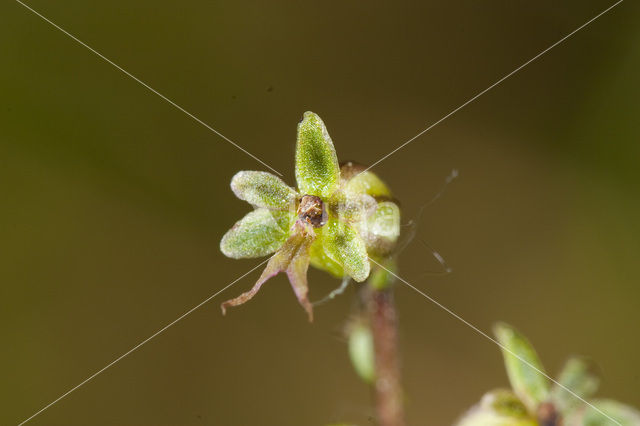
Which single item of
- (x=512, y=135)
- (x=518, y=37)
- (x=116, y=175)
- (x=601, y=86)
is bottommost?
(x=116, y=175)

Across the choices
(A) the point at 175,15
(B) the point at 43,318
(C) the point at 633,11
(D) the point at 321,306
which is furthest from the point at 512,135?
(B) the point at 43,318

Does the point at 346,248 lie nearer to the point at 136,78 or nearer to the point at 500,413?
the point at 500,413

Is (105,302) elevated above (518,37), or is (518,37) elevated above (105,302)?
(518,37)

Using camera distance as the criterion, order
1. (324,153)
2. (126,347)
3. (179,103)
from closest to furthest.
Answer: (324,153) → (126,347) → (179,103)

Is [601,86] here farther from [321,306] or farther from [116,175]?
[116,175]

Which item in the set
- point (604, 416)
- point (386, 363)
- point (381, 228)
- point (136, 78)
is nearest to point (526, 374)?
point (604, 416)

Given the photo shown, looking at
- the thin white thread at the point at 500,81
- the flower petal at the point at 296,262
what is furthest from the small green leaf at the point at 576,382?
the thin white thread at the point at 500,81

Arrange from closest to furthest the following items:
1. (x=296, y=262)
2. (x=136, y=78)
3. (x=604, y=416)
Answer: (x=296, y=262), (x=604, y=416), (x=136, y=78)
